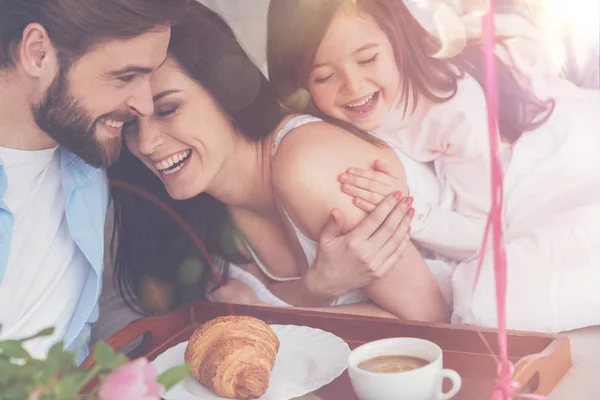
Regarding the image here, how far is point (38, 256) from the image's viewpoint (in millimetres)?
1418

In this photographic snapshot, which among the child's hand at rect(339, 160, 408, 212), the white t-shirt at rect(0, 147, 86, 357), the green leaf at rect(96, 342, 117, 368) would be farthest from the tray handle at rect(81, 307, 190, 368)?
the green leaf at rect(96, 342, 117, 368)

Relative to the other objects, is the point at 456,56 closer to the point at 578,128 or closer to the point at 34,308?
the point at 578,128

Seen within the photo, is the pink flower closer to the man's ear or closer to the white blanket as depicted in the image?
the white blanket

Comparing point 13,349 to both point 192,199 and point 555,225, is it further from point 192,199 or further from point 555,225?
point 555,225

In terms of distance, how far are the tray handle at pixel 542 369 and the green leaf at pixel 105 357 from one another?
1.82 ft

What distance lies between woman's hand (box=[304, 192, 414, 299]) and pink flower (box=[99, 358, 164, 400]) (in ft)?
1.95

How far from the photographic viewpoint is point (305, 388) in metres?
1.12

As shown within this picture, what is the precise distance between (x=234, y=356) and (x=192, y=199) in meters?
0.45

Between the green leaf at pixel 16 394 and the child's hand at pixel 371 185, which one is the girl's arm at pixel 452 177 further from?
the green leaf at pixel 16 394

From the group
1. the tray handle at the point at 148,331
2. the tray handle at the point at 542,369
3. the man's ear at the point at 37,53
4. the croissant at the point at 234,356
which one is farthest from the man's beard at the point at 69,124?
the tray handle at the point at 542,369

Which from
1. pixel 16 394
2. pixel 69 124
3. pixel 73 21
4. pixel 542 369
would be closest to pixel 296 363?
pixel 542 369

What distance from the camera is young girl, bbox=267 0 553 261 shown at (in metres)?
1.19

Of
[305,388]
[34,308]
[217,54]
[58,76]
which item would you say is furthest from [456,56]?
[34,308]

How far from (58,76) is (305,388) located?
761 mm
